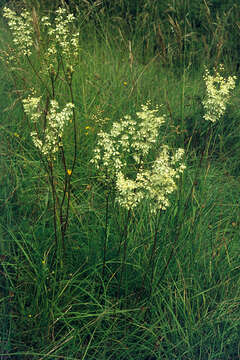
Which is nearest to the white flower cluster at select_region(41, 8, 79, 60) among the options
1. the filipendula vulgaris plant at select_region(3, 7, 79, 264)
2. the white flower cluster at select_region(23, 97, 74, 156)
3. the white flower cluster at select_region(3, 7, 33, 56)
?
the filipendula vulgaris plant at select_region(3, 7, 79, 264)

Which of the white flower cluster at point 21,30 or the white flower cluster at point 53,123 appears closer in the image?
the white flower cluster at point 53,123

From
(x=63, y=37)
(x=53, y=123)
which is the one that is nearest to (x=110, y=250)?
(x=53, y=123)

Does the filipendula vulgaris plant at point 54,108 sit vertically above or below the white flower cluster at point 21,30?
below

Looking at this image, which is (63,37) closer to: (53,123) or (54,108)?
(54,108)

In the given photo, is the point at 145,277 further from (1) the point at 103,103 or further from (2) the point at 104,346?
(1) the point at 103,103

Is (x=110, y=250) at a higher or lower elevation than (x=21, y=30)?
lower

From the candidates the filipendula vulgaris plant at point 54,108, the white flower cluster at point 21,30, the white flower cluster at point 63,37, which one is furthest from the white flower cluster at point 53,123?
the white flower cluster at point 21,30

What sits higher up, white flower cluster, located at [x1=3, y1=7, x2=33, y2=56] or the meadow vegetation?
white flower cluster, located at [x1=3, y1=7, x2=33, y2=56]

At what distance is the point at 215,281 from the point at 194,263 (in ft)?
0.53

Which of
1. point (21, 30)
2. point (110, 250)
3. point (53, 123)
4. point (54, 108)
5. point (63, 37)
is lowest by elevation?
point (110, 250)

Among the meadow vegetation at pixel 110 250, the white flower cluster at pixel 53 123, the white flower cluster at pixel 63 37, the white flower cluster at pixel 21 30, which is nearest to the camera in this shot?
the white flower cluster at pixel 53 123

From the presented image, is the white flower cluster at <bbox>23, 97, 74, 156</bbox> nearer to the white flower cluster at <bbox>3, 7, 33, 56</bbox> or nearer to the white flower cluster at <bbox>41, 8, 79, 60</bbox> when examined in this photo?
the white flower cluster at <bbox>41, 8, 79, 60</bbox>

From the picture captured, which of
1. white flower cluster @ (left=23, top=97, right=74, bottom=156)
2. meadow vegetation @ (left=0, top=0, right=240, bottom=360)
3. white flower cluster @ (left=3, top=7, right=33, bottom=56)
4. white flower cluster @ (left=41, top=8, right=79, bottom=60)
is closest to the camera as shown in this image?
white flower cluster @ (left=23, top=97, right=74, bottom=156)

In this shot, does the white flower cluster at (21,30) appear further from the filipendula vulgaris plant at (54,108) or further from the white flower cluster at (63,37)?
the white flower cluster at (63,37)
